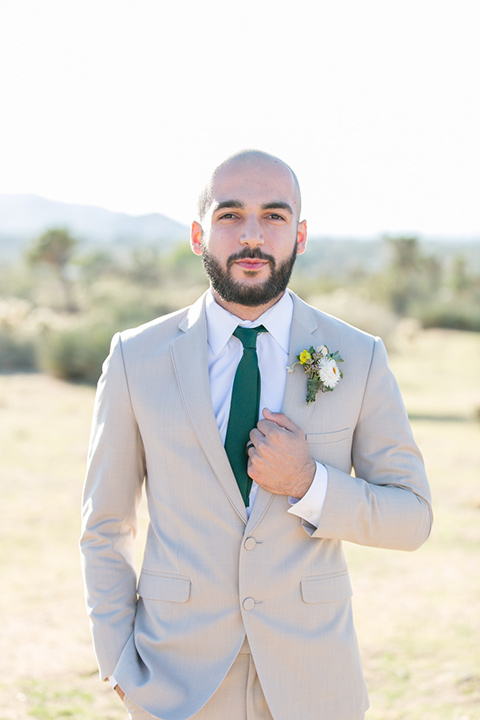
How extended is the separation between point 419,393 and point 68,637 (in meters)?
12.8

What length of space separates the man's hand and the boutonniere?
5.3 inches

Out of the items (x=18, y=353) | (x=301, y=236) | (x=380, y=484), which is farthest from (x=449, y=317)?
(x=380, y=484)

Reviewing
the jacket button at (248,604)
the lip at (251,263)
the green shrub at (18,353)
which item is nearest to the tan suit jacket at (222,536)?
the jacket button at (248,604)

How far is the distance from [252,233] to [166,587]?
109 centimetres

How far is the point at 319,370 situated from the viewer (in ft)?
7.30

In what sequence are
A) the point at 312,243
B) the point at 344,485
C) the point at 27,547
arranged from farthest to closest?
the point at 312,243 → the point at 27,547 → the point at 344,485

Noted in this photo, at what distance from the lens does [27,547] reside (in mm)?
6895

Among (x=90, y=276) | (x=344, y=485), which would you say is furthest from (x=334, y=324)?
(x=90, y=276)

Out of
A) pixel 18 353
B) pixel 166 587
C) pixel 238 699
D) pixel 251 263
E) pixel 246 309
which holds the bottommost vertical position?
pixel 18 353

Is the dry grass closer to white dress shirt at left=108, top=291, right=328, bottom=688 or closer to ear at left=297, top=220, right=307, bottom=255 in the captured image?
white dress shirt at left=108, top=291, right=328, bottom=688

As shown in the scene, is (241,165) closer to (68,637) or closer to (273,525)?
(273,525)

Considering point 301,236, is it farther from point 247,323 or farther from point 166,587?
point 166,587

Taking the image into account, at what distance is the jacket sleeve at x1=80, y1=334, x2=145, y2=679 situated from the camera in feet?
7.50

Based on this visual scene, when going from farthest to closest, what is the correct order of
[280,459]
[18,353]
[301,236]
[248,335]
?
[18,353], [301,236], [248,335], [280,459]
